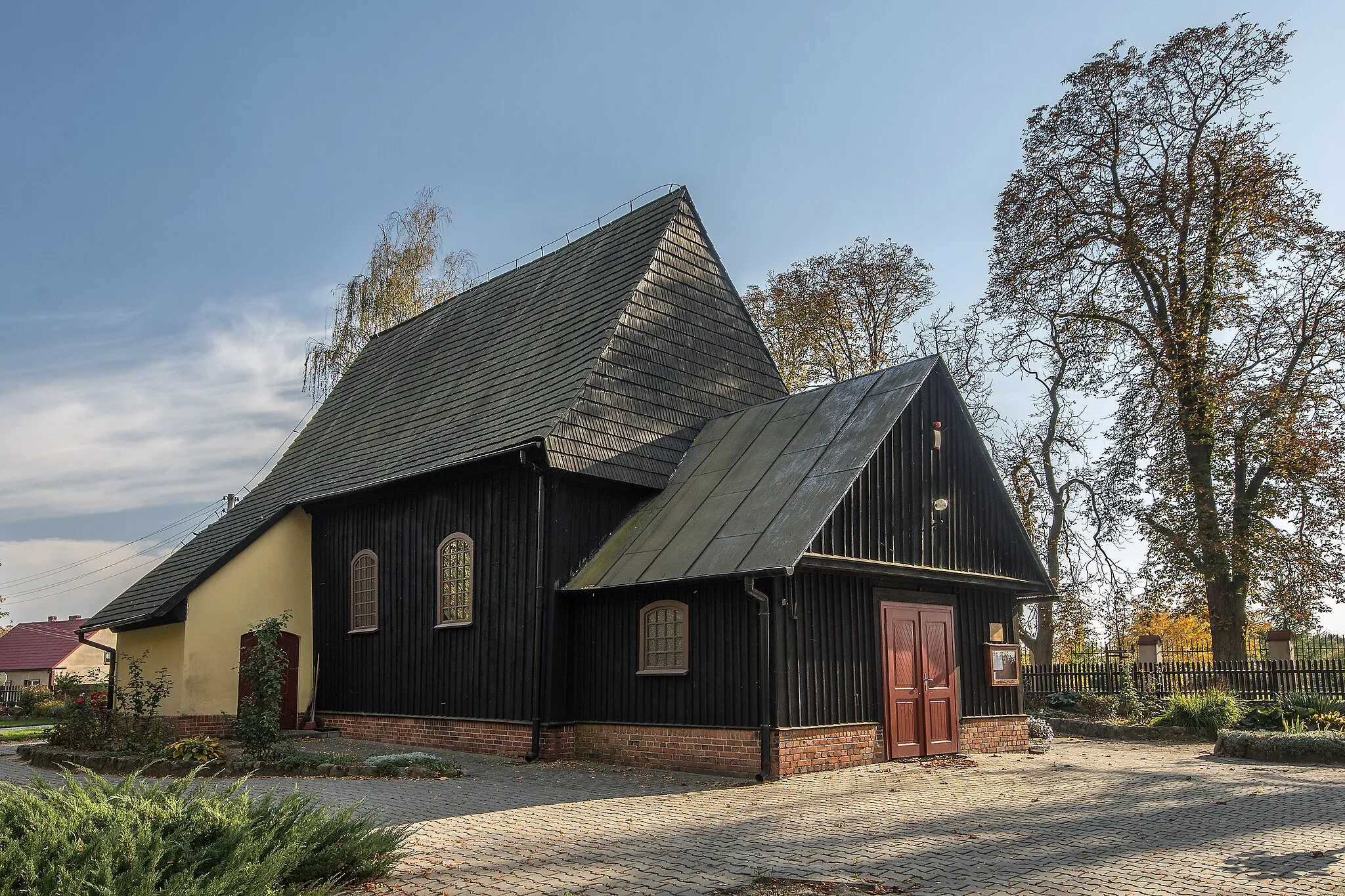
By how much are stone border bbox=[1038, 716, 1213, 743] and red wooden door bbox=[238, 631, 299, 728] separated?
46.1 ft

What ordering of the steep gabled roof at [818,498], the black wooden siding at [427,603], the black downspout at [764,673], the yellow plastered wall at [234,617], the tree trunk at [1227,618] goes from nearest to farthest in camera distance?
the black downspout at [764,673], the steep gabled roof at [818,498], the black wooden siding at [427,603], the yellow plastered wall at [234,617], the tree trunk at [1227,618]

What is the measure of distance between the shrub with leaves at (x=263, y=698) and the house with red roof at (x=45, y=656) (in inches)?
1903

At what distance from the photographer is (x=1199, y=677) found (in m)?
22.1

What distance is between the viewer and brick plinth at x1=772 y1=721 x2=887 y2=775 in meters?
12.7

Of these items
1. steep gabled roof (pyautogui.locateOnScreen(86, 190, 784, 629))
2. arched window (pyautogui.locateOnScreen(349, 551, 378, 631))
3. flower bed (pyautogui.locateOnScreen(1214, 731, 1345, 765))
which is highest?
steep gabled roof (pyautogui.locateOnScreen(86, 190, 784, 629))

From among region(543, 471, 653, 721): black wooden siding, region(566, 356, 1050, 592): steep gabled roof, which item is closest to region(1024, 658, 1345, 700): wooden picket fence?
region(566, 356, 1050, 592): steep gabled roof

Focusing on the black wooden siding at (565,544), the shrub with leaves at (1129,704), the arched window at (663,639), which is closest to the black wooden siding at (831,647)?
the arched window at (663,639)

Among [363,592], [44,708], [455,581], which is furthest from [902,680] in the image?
[44,708]

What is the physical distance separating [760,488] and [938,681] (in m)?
3.94


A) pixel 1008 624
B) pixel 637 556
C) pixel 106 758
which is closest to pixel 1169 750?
pixel 1008 624

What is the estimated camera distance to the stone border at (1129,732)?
18.6 metres

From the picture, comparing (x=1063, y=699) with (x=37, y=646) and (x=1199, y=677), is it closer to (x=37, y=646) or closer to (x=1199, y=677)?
(x=1199, y=677)

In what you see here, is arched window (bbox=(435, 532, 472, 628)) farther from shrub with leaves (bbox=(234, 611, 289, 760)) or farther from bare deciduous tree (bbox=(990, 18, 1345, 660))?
bare deciduous tree (bbox=(990, 18, 1345, 660))

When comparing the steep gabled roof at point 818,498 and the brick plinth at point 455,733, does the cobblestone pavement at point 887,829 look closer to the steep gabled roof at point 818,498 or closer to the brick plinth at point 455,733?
the brick plinth at point 455,733
